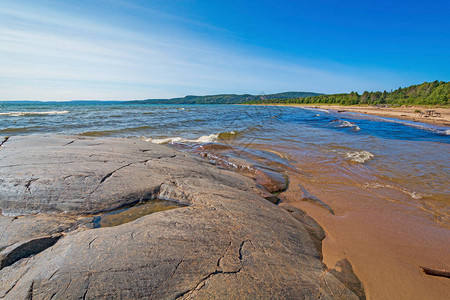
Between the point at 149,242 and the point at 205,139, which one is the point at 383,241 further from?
the point at 205,139

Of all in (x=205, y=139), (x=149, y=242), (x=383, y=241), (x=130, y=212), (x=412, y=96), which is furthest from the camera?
(x=412, y=96)

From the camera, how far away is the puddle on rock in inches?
131

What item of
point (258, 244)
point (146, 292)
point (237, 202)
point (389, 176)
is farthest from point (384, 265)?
point (389, 176)

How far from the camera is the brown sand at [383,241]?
3004 mm

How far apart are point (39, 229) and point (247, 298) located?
3.11m

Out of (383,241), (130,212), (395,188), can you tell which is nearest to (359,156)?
(395,188)

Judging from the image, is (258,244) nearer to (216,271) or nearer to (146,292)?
(216,271)

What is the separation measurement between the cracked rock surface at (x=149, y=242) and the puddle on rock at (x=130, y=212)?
0.54 feet

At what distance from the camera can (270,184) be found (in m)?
6.35

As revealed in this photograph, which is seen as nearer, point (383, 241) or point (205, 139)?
point (383, 241)

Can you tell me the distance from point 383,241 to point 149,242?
15.0 ft

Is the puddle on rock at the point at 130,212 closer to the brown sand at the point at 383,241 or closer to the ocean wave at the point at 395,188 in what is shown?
the brown sand at the point at 383,241

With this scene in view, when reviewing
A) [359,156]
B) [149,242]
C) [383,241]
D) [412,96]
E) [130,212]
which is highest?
[412,96]

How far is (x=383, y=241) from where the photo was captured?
396 centimetres
